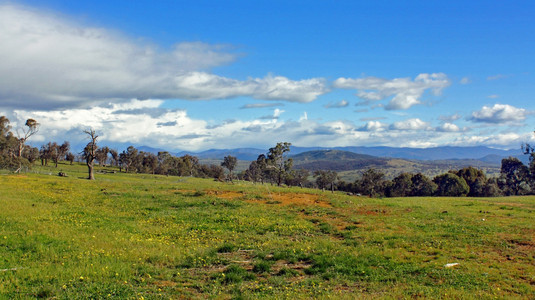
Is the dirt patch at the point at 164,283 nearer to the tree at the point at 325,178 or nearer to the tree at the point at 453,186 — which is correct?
the tree at the point at 453,186

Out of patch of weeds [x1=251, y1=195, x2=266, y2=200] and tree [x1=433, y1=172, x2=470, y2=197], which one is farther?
tree [x1=433, y1=172, x2=470, y2=197]

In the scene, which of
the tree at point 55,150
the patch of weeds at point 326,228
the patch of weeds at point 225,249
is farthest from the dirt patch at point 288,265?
the tree at point 55,150

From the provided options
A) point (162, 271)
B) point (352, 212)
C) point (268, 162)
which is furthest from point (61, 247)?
point (268, 162)

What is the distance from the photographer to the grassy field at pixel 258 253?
1124cm

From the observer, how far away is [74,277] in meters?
11.8

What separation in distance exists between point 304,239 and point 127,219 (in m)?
12.0

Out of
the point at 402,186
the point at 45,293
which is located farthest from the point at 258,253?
the point at 402,186

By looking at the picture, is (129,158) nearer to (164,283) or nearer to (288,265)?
(288,265)

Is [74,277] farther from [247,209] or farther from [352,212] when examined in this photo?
[352,212]

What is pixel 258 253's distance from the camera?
15.7 m

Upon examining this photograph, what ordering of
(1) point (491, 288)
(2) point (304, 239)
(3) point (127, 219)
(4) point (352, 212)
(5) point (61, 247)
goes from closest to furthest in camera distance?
(1) point (491, 288)
(5) point (61, 247)
(2) point (304, 239)
(3) point (127, 219)
(4) point (352, 212)

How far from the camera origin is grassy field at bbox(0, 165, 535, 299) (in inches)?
443

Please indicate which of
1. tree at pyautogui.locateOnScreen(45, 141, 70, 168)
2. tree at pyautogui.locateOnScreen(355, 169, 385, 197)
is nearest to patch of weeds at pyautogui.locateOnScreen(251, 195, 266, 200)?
tree at pyautogui.locateOnScreen(355, 169, 385, 197)

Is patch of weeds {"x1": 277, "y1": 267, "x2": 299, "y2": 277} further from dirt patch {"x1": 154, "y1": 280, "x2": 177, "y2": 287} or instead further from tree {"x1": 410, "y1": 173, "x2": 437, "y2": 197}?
tree {"x1": 410, "y1": 173, "x2": 437, "y2": 197}
